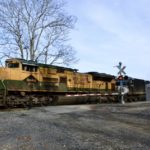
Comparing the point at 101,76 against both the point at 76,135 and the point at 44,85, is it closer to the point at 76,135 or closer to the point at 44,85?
the point at 44,85

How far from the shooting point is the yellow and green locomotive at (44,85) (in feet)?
83.1

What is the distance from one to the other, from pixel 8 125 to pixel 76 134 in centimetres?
335

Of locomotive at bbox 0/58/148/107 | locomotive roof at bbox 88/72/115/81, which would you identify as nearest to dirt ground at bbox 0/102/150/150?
locomotive at bbox 0/58/148/107

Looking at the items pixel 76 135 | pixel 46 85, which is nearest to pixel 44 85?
pixel 46 85

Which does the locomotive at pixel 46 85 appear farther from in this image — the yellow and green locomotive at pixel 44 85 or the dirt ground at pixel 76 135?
the dirt ground at pixel 76 135

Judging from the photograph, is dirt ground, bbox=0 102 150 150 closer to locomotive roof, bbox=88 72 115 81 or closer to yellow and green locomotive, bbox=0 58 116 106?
yellow and green locomotive, bbox=0 58 116 106

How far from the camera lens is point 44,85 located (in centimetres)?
2864

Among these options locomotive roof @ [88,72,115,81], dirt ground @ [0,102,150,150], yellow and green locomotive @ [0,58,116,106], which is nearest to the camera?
dirt ground @ [0,102,150,150]

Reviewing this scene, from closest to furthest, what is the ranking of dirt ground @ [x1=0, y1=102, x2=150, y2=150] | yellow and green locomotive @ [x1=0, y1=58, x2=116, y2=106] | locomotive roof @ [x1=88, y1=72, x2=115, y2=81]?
1. dirt ground @ [x1=0, y1=102, x2=150, y2=150]
2. yellow and green locomotive @ [x1=0, y1=58, x2=116, y2=106]
3. locomotive roof @ [x1=88, y1=72, x2=115, y2=81]

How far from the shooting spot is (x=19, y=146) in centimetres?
984

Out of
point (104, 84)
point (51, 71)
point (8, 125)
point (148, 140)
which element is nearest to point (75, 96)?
point (51, 71)

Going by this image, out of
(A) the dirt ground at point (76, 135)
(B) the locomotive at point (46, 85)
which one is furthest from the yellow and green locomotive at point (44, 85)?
(A) the dirt ground at point (76, 135)

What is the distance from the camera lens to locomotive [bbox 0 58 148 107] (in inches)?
998

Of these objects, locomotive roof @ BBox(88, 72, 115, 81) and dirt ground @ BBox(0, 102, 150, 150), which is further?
locomotive roof @ BBox(88, 72, 115, 81)
